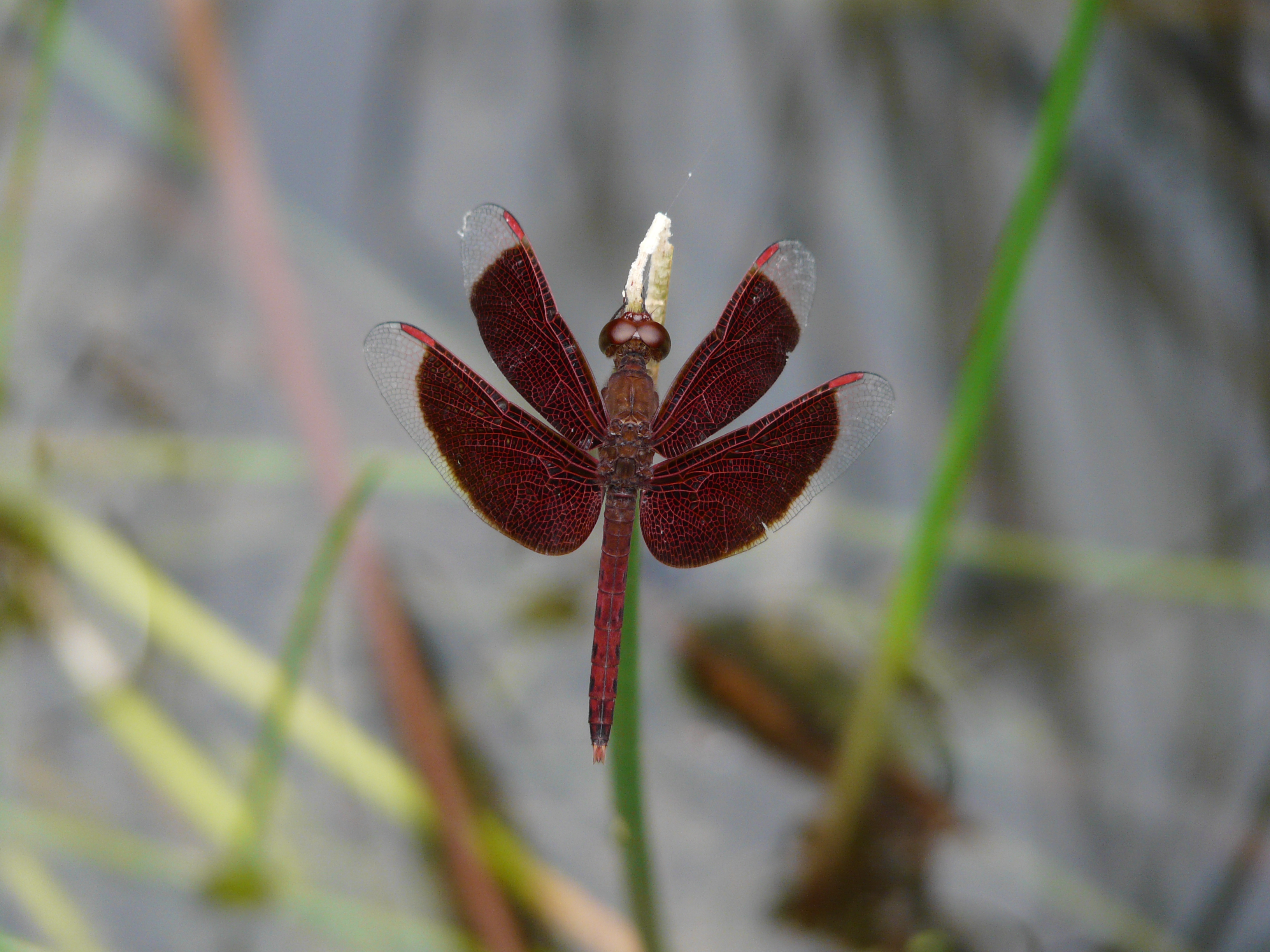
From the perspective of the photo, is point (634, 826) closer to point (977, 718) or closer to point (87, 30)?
point (977, 718)

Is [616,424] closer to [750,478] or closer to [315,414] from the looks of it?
[750,478]

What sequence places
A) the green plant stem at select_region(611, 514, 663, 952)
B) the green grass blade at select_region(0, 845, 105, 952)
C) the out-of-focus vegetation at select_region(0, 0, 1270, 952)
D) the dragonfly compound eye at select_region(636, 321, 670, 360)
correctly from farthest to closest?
the out-of-focus vegetation at select_region(0, 0, 1270, 952)
the green grass blade at select_region(0, 845, 105, 952)
the dragonfly compound eye at select_region(636, 321, 670, 360)
the green plant stem at select_region(611, 514, 663, 952)

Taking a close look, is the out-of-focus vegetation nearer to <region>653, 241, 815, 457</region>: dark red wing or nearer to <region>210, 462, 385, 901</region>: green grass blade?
<region>210, 462, 385, 901</region>: green grass blade

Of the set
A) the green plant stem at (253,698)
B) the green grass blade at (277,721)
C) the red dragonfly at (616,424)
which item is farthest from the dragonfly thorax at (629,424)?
the green plant stem at (253,698)

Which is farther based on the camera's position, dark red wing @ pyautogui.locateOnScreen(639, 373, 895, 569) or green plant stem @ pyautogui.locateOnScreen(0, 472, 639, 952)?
green plant stem @ pyautogui.locateOnScreen(0, 472, 639, 952)

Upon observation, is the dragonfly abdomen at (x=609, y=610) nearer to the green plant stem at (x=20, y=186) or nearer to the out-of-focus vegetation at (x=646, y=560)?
the out-of-focus vegetation at (x=646, y=560)

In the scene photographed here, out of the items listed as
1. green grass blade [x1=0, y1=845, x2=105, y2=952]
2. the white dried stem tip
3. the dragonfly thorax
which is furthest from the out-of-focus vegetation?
the white dried stem tip
